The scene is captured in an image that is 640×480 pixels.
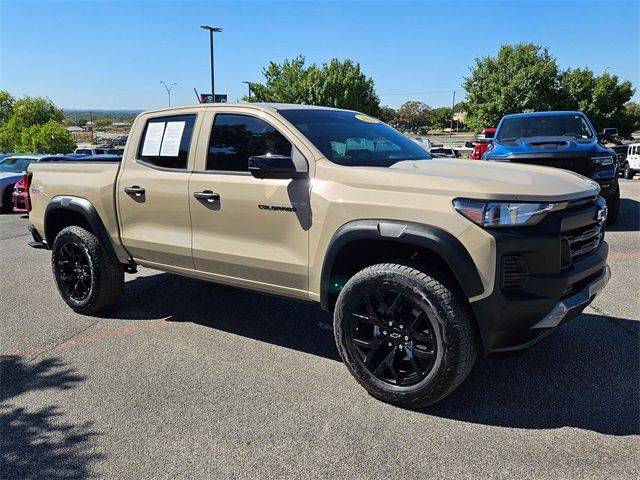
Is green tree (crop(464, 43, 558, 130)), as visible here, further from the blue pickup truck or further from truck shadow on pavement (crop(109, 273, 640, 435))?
truck shadow on pavement (crop(109, 273, 640, 435))

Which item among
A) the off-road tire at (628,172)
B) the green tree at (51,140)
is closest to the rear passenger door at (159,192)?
the off-road tire at (628,172)

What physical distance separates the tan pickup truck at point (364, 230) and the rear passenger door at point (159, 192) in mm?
13

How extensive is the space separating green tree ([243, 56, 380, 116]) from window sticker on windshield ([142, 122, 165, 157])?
1427 inches

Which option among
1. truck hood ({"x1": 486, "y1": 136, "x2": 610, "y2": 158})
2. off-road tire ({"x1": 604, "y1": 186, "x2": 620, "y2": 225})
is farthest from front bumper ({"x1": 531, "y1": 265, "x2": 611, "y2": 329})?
off-road tire ({"x1": 604, "y1": 186, "x2": 620, "y2": 225})

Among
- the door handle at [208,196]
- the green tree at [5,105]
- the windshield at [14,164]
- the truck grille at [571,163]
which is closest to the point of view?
the door handle at [208,196]

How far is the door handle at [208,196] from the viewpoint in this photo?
12.4 feet

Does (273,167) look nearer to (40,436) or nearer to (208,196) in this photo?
(208,196)

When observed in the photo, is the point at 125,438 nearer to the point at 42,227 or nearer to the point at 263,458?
the point at 263,458

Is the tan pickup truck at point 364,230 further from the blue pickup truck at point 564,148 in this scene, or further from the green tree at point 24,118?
the green tree at point 24,118

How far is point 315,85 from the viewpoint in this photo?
40.3m

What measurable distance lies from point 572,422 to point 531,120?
7531 millimetres

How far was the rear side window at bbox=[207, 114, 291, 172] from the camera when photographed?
12.0ft

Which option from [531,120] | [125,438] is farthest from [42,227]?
[531,120]

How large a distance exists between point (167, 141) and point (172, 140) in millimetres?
59
